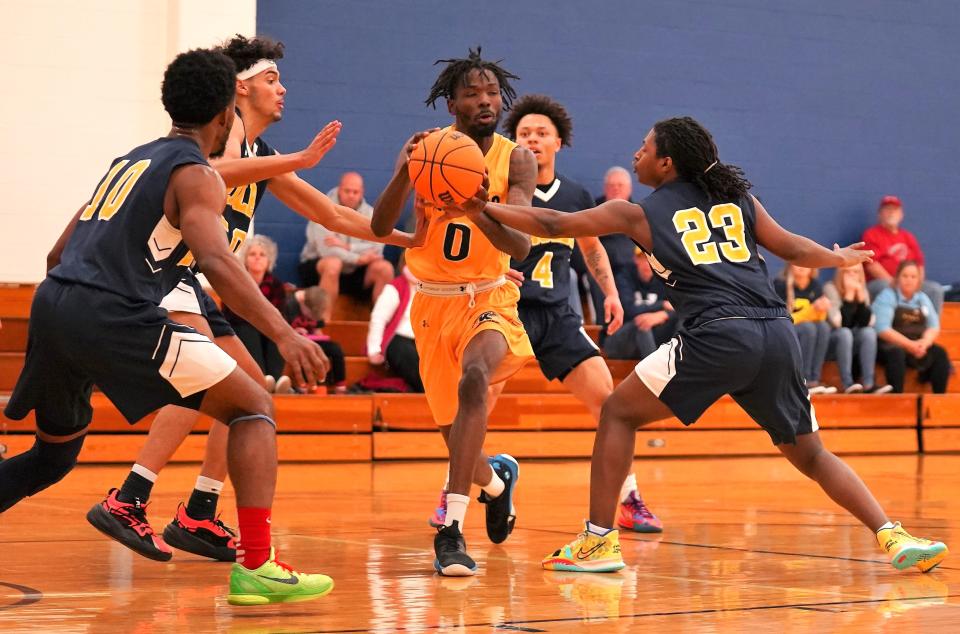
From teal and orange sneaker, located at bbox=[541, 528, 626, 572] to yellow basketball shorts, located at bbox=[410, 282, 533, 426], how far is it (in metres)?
0.78

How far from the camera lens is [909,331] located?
12.8 metres

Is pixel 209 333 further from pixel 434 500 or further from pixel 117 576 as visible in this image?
pixel 434 500

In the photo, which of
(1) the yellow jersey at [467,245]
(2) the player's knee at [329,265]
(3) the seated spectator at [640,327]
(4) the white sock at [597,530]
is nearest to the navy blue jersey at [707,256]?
(1) the yellow jersey at [467,245]

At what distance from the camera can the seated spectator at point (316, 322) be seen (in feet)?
33.1

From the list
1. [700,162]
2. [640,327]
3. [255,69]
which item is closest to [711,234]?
[700,162]

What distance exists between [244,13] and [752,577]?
8.12 metres

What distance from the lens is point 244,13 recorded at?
1120 cm

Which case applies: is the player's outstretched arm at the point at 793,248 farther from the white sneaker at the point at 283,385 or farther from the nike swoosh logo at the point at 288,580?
the white sneaker at the point at 283,385

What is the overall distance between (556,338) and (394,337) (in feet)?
14.7

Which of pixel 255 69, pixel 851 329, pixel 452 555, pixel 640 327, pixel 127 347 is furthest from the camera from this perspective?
pixel 851 329

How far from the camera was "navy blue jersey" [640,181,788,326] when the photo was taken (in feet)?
15.3

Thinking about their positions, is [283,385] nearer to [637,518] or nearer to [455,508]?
[637,518]

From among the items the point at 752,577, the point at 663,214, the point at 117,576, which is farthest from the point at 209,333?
the point at 752,577

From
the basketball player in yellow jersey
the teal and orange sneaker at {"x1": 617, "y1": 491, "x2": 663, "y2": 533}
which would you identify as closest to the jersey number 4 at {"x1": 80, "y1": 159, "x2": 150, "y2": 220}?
the basketball player in yellow jersey
